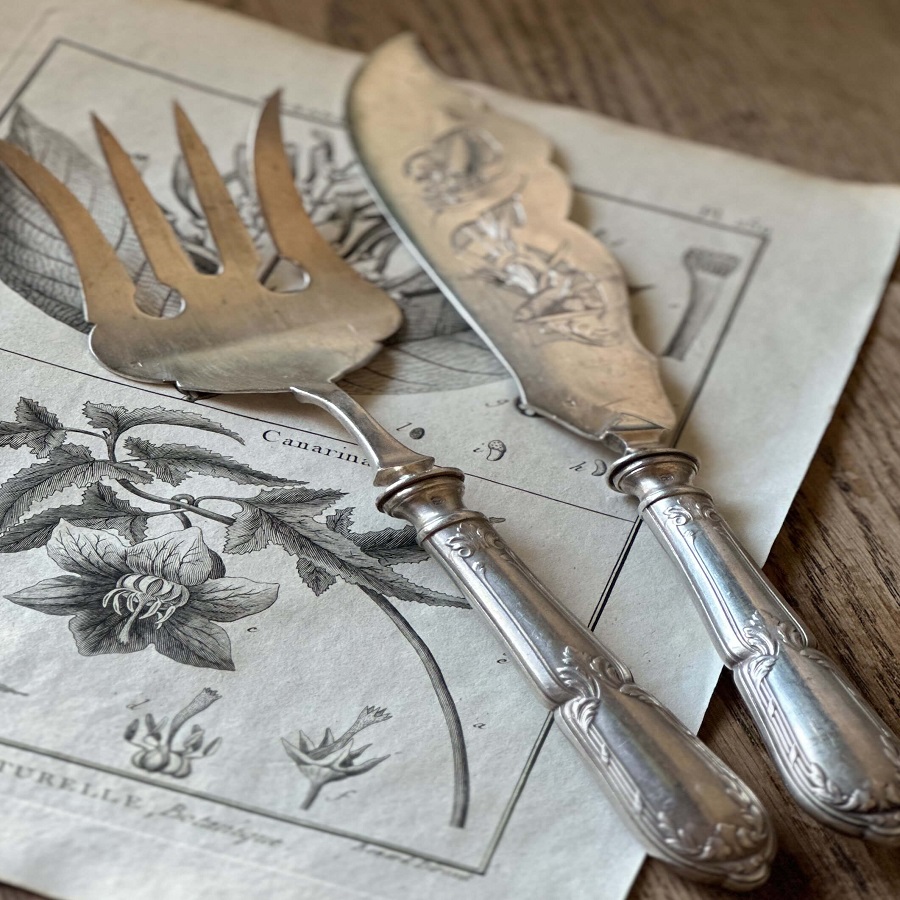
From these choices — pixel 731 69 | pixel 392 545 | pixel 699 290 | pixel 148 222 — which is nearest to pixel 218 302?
pixel 148 222

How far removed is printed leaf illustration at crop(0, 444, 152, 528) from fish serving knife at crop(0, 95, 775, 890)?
2.1 inches

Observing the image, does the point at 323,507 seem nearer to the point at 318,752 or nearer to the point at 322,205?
the point at 318,752

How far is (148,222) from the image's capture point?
1.87ft

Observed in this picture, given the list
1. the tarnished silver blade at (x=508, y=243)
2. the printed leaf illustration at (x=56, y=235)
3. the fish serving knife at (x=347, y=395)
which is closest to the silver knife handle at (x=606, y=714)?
the fish serving knife at (x=347, y=395)

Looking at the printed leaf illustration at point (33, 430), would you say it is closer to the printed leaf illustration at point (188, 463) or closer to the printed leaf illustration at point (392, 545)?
the printed leaf illustration at point (188, 463)

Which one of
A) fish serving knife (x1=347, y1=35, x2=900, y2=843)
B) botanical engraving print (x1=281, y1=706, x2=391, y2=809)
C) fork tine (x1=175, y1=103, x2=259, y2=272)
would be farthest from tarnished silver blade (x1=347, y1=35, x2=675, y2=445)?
botanical engraving print (x1=281, y1=706, x2=391, y2=809)

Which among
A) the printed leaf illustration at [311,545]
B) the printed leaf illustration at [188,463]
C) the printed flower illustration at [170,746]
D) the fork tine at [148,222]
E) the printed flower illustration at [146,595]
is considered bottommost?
the printed flower illustration at [170,746]

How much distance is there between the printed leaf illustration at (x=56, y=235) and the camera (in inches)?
21.9

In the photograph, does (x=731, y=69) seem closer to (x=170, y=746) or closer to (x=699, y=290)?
(x=699, y=290)

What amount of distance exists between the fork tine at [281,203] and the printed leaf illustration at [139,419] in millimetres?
124

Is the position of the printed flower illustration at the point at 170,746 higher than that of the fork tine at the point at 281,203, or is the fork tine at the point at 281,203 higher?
the fork tine at the point at 281,203

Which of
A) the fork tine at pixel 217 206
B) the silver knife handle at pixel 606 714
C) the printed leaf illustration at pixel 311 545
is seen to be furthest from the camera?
the fork tine at pixel 217 206

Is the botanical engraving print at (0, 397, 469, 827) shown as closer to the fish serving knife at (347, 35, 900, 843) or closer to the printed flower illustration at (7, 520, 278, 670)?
the printed flower illustration at (7, 520, 278, 670)

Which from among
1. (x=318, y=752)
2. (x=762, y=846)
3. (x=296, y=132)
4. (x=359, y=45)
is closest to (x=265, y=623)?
(x=318, y=752)
